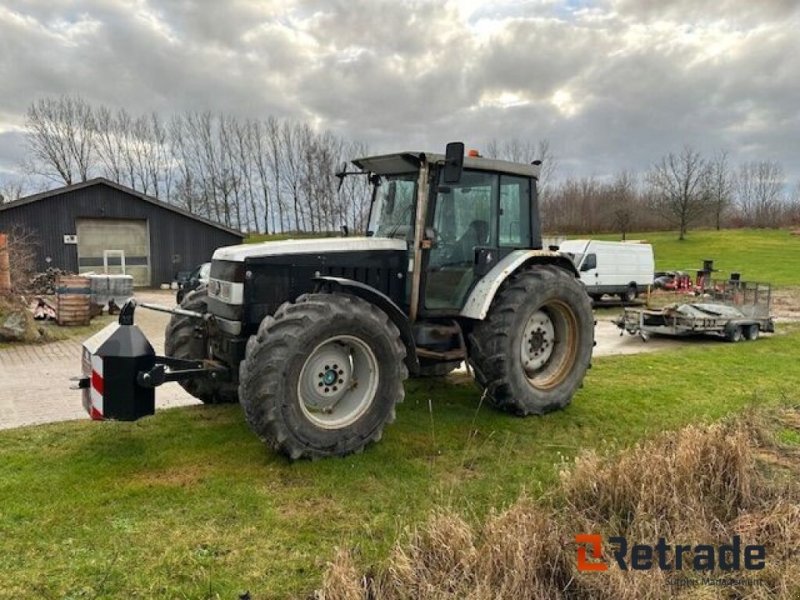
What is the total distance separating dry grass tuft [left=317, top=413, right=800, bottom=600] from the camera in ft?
9.55

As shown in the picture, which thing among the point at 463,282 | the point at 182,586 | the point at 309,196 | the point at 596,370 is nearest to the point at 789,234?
the point at 309,196

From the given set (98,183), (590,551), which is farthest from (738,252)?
(590,551)

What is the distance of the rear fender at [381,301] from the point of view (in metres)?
4.78

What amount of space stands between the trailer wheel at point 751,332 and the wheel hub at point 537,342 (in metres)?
8.49

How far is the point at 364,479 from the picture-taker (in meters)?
4.33

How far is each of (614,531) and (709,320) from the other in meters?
10.2

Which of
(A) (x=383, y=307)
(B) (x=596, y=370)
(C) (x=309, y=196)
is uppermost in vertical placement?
(C) (x=309, y=196)

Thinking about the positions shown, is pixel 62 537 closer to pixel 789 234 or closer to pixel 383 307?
pixel 383 307

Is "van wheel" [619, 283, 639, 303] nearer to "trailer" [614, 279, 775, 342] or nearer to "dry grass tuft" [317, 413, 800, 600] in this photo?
"trailer" [614, 279, 775, 342]

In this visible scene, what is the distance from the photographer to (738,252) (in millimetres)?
42375

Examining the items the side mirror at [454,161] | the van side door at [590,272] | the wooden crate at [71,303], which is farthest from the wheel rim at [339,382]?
the van side door at [590,272]

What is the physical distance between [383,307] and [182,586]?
8.55ft

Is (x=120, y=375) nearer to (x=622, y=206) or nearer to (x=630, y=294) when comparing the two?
(x=630, y=294)

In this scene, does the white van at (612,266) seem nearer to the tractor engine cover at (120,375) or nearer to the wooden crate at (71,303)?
the wooden crate at (71,303)
